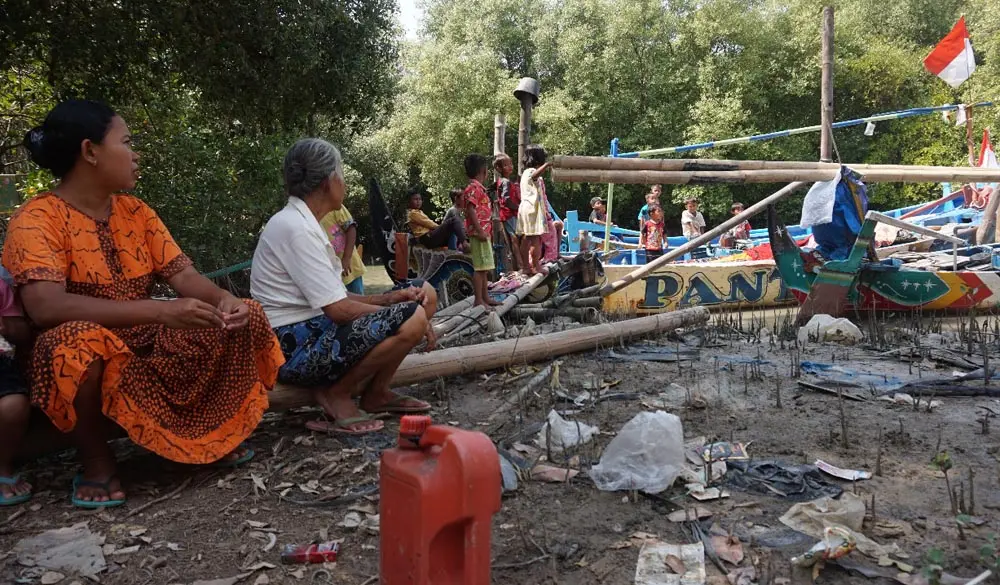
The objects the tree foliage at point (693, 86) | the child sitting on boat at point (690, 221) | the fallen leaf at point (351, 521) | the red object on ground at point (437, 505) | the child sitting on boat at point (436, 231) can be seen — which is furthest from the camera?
the tree foliage at point (693, 86)

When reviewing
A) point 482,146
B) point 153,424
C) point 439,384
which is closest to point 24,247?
point 153,424

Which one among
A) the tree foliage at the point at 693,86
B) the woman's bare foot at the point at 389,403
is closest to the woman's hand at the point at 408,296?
the woman's bare foot at the point at 389,403

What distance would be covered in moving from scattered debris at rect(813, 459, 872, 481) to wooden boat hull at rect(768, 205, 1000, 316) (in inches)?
185

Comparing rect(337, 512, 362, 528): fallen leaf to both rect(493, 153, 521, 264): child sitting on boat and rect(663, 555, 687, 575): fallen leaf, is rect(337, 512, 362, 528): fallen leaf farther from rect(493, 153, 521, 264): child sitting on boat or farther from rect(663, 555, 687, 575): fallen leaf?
rect(493, 153, 521, 264): child sitting on boat

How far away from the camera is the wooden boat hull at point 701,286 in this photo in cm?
877

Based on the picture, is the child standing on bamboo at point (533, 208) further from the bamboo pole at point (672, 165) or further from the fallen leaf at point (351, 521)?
the fallen leaf at point (351, 521)

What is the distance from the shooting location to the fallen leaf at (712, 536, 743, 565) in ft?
6.19

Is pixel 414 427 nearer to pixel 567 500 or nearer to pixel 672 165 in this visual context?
pixel 567 500

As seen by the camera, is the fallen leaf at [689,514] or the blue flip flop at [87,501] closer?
the fallen leaf at [689,514]

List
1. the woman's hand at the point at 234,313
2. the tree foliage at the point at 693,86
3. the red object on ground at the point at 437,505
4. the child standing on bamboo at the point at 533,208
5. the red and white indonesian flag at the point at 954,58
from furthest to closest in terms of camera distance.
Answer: the tree foliage at the point at 693,86, the red and white indonesian flag at the point at 954,58, the child standing on bamboo at the point at 533,208, the woman's hand at the point at 234,313, the red object on ground at the point at 437,505

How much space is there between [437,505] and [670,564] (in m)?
0.81

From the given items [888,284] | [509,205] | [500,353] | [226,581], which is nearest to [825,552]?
[226,581]

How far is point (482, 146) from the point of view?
77.7 feet

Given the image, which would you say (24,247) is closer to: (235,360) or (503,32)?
Answer: (235,360)
